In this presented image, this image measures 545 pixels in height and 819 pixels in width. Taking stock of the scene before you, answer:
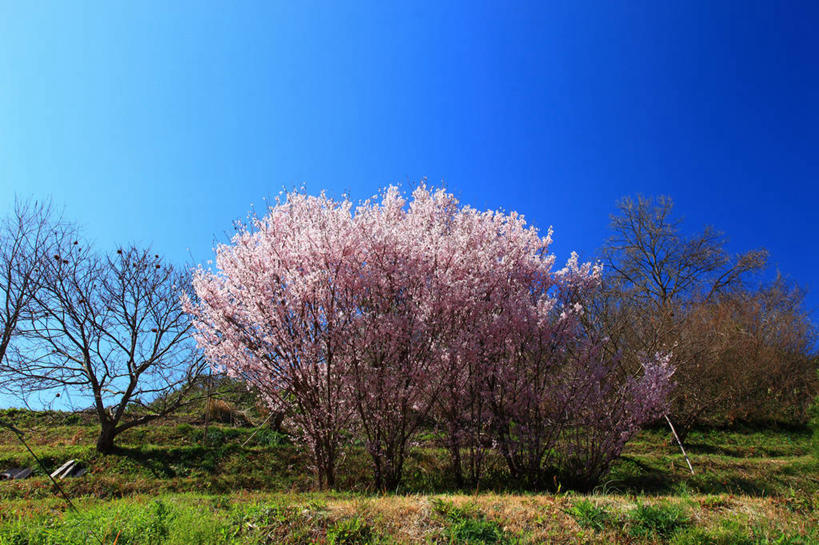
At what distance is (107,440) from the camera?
10.5m

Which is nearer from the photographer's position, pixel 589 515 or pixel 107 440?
pixel 589 515

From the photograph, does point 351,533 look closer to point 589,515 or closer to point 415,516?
point 415,516

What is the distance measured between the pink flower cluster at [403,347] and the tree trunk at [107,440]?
4514 mm

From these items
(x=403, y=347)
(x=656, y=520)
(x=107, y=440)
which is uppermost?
(x=403, y=347)

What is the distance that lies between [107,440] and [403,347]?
7.99m

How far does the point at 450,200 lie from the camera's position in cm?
1164

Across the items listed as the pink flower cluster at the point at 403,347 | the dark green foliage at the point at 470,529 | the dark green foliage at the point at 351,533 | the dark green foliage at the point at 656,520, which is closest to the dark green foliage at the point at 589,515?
the dark green foliage at the point at 656,520

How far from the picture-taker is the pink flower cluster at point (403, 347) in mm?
7129

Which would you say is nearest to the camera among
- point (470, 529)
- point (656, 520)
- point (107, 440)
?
point (470, 529)

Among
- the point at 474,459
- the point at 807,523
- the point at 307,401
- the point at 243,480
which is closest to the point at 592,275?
the point at 474,459

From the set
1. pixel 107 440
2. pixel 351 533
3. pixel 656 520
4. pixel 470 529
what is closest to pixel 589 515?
pixel 656 520

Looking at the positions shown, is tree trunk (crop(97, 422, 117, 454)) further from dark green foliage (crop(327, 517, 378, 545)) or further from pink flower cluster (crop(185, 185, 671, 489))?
dark green foliage (crop(327, 517, 378, 545))

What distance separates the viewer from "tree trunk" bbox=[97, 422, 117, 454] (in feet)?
34.5

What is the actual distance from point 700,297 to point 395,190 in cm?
2157
